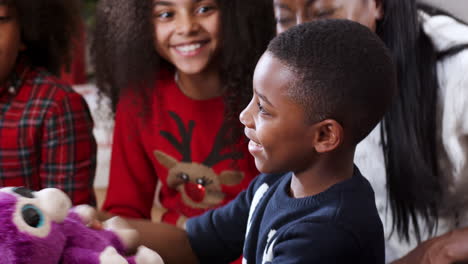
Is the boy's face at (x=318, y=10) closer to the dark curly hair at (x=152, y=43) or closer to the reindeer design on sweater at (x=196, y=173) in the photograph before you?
the dark curly hair at (x=152, y=43)

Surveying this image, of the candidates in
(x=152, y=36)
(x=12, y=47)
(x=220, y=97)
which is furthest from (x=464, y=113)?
(x=12, y=47)

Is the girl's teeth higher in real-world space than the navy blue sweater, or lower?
higher

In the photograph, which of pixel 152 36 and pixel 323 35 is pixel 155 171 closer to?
pixel 152 36

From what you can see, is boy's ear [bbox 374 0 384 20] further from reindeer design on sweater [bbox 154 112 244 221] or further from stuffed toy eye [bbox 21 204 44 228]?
stuffed toy eye [bbox 21 204 44 228]

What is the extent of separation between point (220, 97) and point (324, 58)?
487mm

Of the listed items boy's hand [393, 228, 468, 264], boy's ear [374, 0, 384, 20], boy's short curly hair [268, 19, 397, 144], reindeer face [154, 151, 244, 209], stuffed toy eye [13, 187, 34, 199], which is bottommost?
boy's hand [393, 228, 468, 264]

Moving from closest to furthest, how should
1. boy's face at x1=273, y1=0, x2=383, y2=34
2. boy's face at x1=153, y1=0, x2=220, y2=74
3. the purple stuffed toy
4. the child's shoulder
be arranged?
the purple stuffed toy
boy's face at x1=273, y1=0, x2=383, y2=34
boy's face at x1=153, y1=0, x2=220, y2=74
the child's shoulder

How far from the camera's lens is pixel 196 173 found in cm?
104

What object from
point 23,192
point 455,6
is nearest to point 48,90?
point 23,192

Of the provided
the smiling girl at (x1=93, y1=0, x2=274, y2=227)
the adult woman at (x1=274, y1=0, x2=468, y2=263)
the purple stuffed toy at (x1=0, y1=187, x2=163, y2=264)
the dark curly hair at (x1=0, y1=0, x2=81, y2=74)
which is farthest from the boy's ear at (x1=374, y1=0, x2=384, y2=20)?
the dark curly hair at (x1=0, y1=0, x2=81, y2=74)

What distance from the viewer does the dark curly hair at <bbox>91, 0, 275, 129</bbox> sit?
3.18 ft

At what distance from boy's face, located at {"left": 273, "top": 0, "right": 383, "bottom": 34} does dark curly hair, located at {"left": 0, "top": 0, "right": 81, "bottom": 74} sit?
51 centimetres

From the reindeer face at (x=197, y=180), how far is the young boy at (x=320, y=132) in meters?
0.39

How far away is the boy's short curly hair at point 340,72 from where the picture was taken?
1.85 ft
